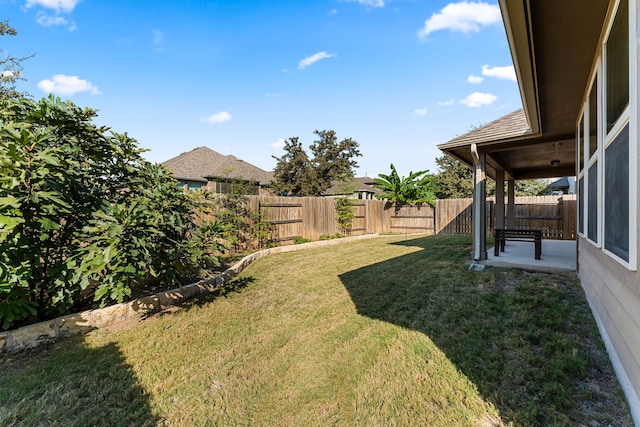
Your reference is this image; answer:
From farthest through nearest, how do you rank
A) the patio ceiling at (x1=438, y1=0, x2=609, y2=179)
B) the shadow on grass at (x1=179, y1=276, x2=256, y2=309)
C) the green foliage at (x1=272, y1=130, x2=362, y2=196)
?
the green foliage at (x1=272, y1=130, x2=362, y2=196) → the shadow on grass at (x1=179, y1=276, x2=256, y2=309) → the patio ceiling at (x1=438, y1=0, x2=609, y2=179)

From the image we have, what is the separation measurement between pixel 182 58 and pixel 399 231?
11.4m

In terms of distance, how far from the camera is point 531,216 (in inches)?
435

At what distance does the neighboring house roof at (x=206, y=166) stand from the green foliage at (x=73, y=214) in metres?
12.9

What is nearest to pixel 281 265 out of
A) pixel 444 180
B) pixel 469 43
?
pixel 469 43

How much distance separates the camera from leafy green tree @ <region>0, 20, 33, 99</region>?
1100 cm

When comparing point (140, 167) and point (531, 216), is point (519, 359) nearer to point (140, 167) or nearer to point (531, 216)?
point (140, 167)

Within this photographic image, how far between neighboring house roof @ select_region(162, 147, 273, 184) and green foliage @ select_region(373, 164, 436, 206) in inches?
326

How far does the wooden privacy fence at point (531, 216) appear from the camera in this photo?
35.3 feet

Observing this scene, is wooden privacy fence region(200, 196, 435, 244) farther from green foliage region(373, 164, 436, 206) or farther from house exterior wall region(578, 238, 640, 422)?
house exterior wall region(578, 238, 640, 422)

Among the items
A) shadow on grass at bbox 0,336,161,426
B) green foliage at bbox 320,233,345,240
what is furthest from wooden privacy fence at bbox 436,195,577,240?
shadow on grass at bbox 0,336,161,426

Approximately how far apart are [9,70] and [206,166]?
30.7ft

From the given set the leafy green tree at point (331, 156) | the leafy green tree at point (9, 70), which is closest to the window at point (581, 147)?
the leafy green tree at point (9, 70)

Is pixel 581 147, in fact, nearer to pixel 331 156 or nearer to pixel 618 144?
pixel 618 144

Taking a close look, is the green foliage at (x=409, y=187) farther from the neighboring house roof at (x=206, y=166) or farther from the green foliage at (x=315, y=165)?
the green foliage at (x=315, y=165)
